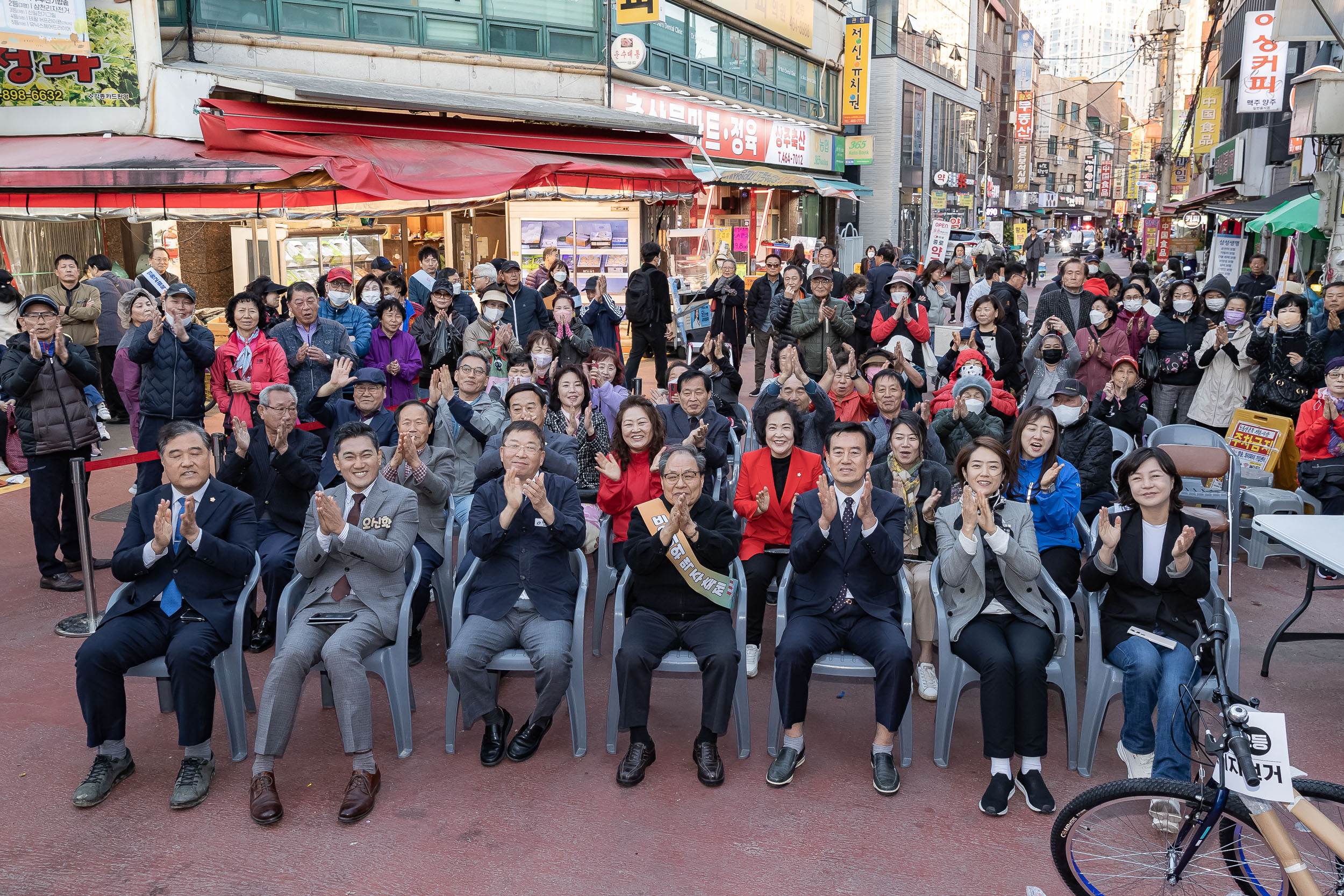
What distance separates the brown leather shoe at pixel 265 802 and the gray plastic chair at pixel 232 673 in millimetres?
438

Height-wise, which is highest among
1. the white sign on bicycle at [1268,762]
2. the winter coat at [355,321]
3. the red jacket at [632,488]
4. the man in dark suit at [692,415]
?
the winter coat at [355,321]

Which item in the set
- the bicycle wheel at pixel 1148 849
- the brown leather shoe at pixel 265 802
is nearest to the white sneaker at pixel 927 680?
the bicycle wheel at pixel 1148 849

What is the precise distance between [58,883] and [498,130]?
1109cm

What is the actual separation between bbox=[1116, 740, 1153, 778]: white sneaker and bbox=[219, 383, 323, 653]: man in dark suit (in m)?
4.23

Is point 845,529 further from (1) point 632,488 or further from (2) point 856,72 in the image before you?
(2) point 856,72

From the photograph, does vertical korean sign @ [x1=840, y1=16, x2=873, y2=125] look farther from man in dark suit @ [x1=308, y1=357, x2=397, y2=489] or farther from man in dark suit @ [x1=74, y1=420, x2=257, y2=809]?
man in dark suit @ [x1=74, y1=420, x2=257, y2=809]

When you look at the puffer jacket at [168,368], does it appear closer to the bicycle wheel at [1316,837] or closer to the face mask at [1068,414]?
the face mask at [1068,414]

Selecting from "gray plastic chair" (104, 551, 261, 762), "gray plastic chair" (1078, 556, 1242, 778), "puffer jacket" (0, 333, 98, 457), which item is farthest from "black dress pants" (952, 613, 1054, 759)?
"puffer jacket" (0, 333, 98, 457)

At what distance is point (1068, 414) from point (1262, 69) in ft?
49.3

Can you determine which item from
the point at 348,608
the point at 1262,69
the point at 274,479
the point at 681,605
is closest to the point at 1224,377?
the point at 681,605

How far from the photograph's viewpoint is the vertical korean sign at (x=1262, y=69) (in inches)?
681

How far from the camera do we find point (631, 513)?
18.4 ft

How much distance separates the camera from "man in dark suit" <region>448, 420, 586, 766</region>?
14.9 feet

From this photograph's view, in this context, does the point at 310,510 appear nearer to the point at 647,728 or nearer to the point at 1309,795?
the point at 647,728
